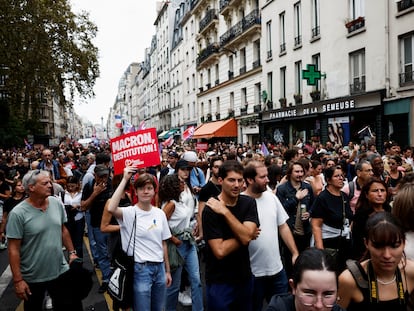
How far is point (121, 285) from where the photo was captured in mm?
3889

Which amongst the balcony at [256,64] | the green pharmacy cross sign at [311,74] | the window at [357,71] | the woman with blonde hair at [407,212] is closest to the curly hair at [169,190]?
the woman with blonde hair at [407,212]

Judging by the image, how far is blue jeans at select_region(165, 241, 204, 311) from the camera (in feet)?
15.3

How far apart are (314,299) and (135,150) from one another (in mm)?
3918

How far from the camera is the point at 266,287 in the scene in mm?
3928

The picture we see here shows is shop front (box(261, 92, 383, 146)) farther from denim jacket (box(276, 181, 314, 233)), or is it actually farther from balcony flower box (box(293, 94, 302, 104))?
denim jacket (box(276, 181, 314, 233))

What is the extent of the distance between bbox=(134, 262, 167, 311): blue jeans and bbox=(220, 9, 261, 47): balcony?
24.5 m

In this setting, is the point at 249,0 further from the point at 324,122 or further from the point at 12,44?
the point at 12,44

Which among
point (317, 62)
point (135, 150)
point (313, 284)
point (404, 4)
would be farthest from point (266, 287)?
point (317, 62)

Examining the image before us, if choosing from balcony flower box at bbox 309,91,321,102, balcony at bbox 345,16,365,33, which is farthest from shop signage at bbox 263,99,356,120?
balcony at bbox 345,16,365,33

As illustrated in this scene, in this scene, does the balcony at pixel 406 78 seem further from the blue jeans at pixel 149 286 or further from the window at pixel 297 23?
the blue jeans at pixel 149 286

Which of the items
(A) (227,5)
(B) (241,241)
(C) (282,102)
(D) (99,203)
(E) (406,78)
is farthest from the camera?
(A) (227,5)

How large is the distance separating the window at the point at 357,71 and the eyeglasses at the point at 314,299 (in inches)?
651

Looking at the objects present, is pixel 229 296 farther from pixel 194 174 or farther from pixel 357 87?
pixel 357 87

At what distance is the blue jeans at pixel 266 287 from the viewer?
3.83m
